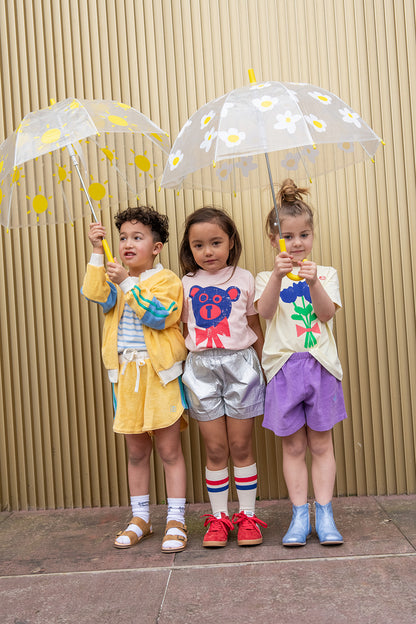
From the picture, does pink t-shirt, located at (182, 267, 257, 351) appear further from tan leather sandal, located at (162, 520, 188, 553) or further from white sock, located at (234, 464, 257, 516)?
tan leather sandal, located at (162, 520, 188, 553)

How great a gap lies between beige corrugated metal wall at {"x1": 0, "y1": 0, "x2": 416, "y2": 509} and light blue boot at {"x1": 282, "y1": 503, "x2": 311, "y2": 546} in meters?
0.55

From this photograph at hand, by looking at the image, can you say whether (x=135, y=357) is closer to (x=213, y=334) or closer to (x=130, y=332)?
(x=130, y=332)

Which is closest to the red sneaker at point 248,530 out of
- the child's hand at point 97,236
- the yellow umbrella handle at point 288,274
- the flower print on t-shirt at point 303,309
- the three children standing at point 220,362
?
the three children standing at point 220,362

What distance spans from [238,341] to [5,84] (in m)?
1.85

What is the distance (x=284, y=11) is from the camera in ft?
10.5

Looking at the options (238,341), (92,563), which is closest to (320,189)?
(238,341)

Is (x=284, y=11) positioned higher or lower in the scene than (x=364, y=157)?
higher

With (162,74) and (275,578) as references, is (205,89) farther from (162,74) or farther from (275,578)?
(275,578)

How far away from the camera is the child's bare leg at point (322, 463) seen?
8.71 ft

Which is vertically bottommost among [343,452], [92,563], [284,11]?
[92,563]

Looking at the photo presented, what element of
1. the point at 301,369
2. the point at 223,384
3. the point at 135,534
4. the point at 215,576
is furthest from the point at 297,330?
the point at 135,534

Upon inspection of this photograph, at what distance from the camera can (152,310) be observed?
266cm

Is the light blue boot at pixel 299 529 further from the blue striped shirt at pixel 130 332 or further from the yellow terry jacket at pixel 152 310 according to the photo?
the blue striped shirt at pixel 130 332

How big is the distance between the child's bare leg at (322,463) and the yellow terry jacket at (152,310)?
25.5 inches
